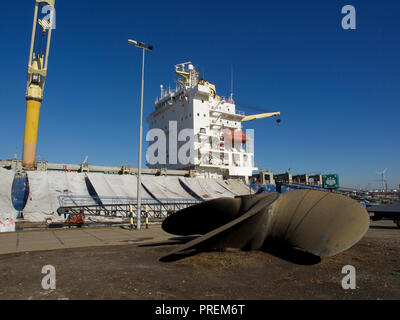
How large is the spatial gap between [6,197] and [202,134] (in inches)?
871

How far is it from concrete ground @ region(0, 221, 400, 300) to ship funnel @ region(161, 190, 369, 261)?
0.47 meters

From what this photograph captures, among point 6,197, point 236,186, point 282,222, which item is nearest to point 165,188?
point 236,186

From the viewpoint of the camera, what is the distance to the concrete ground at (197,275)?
4480 mm

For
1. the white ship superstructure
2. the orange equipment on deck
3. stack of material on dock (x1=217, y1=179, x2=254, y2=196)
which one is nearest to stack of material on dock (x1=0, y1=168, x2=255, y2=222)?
stack of material on dock (x1=217, y1=179, x2=254, y2=196)

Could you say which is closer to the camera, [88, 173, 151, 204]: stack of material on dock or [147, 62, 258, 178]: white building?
[88, 173, 151, 204]: stack of material on dock

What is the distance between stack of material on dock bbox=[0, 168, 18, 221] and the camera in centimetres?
1691

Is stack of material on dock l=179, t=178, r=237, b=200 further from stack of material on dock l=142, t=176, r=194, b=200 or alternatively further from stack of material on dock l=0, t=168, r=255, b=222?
stack of material on dock l=142, t=176, r=194, b=200

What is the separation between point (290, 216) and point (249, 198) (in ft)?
5.22

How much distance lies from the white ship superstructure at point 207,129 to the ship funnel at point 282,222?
25.5m

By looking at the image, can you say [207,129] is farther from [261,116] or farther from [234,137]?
[261,116]

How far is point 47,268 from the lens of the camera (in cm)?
622

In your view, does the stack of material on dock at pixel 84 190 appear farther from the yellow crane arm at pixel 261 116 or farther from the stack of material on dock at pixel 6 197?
the yellow crane arm at pixel 261 116

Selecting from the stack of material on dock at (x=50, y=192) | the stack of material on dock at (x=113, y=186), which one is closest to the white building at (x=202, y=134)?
the stack of material on dock at (x=113, y=186)

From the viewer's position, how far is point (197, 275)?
5.61 metres
